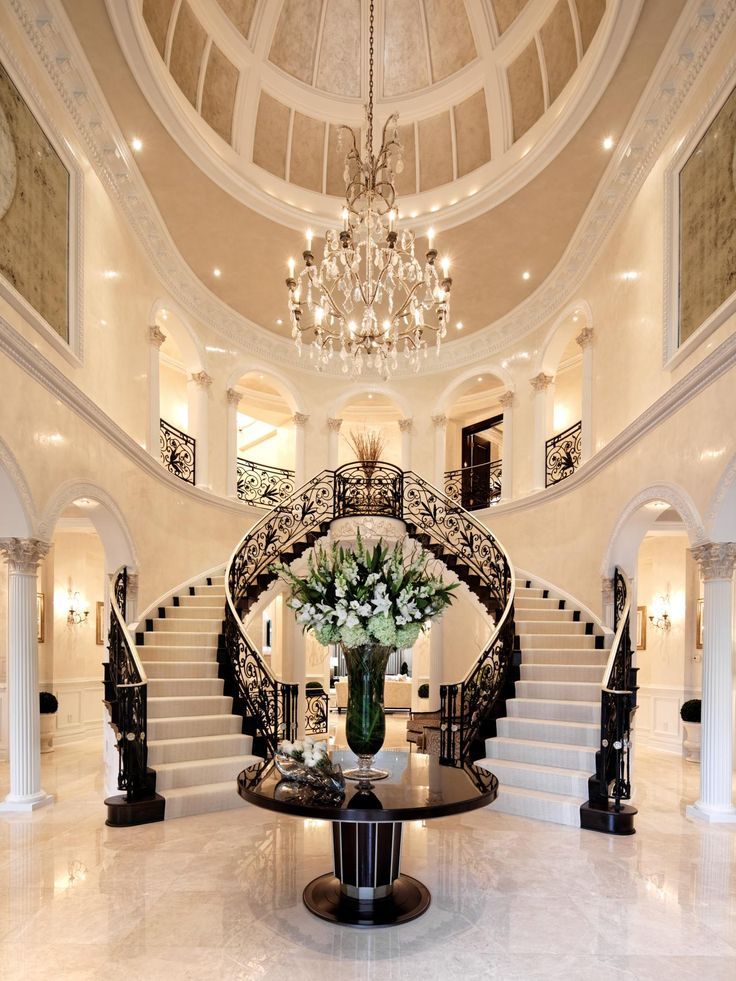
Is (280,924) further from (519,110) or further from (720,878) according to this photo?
(519,110)

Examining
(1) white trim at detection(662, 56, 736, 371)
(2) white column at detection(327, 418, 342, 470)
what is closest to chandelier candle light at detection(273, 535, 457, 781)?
(1) white trim at detection(662, 56, 736, 371)

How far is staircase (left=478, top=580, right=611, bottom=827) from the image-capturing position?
624cm

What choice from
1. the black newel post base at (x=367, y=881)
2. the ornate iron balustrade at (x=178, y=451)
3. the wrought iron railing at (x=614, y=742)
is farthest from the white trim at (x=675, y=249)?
the ornate iron balustrade at (x=178, y=451)

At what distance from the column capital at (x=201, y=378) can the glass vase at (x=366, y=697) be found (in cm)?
833

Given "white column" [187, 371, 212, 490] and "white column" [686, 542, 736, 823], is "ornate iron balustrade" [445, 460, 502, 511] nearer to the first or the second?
"white column" [187, 371, 212, 490]

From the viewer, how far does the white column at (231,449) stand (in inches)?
476

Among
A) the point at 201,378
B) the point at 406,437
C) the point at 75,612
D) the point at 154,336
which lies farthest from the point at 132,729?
the point at 406,437

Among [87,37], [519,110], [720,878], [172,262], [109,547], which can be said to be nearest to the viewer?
[720,878]

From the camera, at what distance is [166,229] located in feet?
32.2

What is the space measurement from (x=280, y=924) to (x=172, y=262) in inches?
362

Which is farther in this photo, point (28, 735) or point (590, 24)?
point (590, 24)

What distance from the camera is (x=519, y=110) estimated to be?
9.61 m

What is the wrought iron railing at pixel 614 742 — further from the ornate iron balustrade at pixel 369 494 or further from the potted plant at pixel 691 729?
the ornate iron balustrade at pixel 369 494

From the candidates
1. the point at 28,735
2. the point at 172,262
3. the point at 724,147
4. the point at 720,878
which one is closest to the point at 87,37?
the point at 172,262
